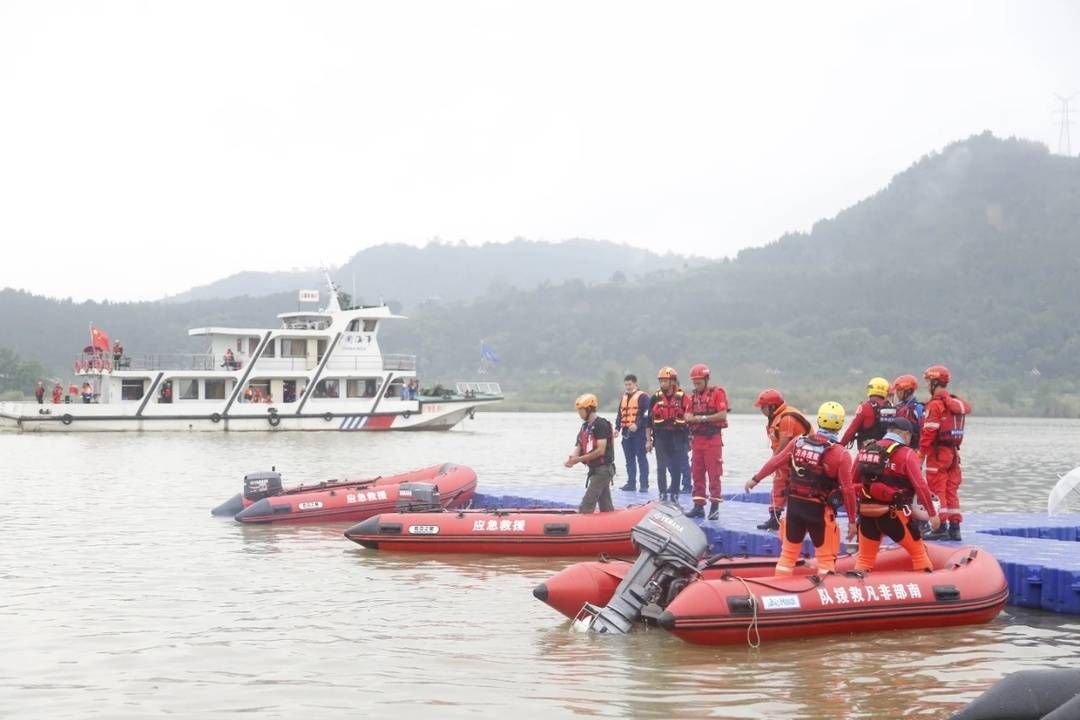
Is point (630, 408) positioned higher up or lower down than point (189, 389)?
lower down

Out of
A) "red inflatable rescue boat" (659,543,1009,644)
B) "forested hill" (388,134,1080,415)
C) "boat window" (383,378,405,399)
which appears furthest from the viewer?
"forested hill" (388,134,1080,415)

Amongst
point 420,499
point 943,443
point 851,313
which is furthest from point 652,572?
point 851,313

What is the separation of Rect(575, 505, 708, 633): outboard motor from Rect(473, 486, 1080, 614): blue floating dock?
3.32 metres

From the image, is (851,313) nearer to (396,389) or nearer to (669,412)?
(396,389)

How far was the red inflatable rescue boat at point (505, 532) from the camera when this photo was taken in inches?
572

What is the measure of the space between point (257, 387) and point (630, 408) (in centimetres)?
3196

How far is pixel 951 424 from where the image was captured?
1284 cm

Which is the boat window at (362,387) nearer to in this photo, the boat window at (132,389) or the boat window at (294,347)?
the boat window at (294,347)

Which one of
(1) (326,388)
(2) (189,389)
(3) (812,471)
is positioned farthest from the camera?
(1) (326,388)

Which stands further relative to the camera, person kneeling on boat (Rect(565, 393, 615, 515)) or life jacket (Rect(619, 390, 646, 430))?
life jacket (Rect(619, 390, 646, 430))

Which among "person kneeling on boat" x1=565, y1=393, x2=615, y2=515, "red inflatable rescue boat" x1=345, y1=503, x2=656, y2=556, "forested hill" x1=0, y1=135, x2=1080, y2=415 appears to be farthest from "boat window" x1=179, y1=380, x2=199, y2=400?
"forested hill" x1=0, y1=135, x2=1080, y2=415

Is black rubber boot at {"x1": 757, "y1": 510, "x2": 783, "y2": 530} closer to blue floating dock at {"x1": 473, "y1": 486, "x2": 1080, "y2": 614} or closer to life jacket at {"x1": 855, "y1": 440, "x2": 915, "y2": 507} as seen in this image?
blue floating dock at {"x1": 473, "y1": 486, "x2": 1080, "y2": 614}

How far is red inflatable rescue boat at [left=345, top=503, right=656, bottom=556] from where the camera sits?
14.5 metres

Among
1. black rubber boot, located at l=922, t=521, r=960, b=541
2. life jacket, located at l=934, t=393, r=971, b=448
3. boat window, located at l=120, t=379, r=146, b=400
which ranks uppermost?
boat window, located at l=120, t=379, r=146, b=400
